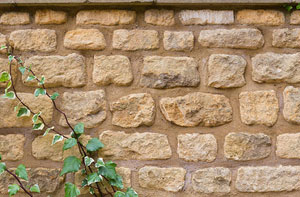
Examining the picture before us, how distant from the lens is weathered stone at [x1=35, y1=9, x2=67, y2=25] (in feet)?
5.38

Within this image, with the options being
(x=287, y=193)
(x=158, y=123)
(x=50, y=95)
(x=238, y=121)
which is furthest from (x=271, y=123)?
(x=50, y=95)

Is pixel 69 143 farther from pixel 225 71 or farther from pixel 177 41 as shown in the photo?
pixel 225 71

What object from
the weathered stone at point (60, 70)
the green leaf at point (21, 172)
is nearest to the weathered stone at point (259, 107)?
the weathered stone at point (60, 70)

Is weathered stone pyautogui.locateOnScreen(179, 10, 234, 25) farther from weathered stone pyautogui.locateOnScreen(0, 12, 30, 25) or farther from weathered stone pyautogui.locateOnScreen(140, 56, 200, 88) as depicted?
weathered stone pyautogui.locateOnScreen(0, 12, 30, 25)

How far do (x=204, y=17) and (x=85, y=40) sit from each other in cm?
67

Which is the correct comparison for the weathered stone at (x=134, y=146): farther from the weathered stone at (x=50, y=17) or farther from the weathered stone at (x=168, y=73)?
the weathered stone at (x=50, y=17)

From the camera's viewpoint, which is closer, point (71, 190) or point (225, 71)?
point (71, 190)

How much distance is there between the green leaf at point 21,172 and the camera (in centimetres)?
147

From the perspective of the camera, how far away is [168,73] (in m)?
1.61

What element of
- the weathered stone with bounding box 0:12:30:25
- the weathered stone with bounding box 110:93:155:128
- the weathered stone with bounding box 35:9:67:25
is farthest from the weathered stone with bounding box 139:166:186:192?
the weathered stone with bounding box 0:12:30:25

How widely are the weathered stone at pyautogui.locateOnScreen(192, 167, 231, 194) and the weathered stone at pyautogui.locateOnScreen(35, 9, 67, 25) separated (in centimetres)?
111

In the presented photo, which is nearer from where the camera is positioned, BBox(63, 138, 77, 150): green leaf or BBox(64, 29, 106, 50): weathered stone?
BBox(63, 138, 77, 150): green leaf

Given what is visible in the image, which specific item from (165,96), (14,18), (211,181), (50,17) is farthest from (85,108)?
(211,181)

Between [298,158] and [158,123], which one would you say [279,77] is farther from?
[158,123]
